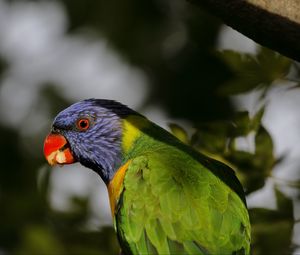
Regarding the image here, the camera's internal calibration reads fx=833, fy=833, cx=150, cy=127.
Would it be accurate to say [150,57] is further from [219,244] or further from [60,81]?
[219,244]

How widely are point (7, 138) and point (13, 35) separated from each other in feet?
4.94

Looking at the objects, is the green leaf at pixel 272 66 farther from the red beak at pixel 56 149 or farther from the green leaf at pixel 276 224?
the red beak at pixel 56 149

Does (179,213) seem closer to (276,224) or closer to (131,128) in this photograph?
(276,224)

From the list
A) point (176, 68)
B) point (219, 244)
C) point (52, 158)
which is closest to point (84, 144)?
point (52, 158)

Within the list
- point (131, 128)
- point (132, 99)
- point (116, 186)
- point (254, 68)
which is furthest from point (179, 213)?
point (132, 99)

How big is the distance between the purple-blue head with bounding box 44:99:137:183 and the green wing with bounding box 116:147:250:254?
2.23ft

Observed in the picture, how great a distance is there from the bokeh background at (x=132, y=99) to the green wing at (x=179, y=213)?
178 millimetres

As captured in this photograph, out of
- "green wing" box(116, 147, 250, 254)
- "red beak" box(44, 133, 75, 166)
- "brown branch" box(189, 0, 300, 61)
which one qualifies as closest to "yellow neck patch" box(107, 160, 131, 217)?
"green wing" box(116, 147, 250, 254)

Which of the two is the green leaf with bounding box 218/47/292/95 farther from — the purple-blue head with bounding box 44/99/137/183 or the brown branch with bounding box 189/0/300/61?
the purple-blue head with bounding box 44/99/137/183

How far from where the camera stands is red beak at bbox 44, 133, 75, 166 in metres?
4.05

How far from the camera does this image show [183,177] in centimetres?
336

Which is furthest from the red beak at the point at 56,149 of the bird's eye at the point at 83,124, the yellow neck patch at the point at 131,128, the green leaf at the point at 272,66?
the green leaf at the point at 272,66

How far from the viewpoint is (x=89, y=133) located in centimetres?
417

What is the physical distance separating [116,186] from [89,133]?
619 mm
